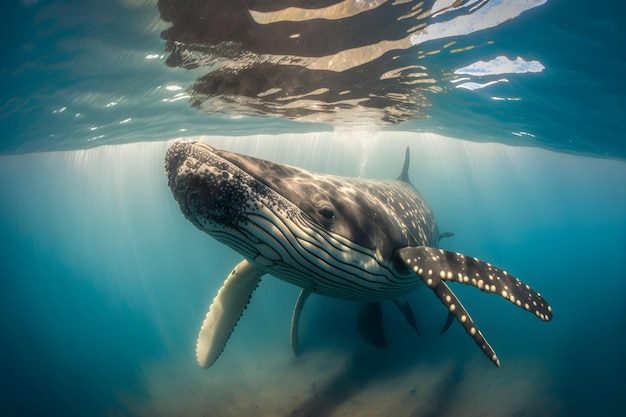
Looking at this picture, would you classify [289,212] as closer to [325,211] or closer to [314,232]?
[314,232]

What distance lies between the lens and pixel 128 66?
11383mm

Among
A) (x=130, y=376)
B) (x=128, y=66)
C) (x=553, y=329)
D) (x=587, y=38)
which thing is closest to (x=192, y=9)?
(x=128, y=66)

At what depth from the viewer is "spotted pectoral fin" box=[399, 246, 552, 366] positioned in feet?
12.9

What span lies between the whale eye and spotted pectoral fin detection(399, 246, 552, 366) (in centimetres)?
131

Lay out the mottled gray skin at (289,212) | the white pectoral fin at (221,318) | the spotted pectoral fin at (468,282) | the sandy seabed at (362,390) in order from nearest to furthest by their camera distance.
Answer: the mottled gray skin at (289,212) < the spotted pectoral fin at (468,282) < the white pectoral fin at (221,318) < the sandy seabed at (362,390)

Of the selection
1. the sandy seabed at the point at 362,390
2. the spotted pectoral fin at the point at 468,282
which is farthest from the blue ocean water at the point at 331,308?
the spotted pectoral fin at the point at 468,282

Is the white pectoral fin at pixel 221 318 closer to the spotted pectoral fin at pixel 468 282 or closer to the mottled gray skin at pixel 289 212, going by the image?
the mottled gray skin at pixel 289 212

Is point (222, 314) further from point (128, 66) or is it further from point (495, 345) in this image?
point (495, 345)

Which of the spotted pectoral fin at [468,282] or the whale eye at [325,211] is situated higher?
the whale eye at [325,211]

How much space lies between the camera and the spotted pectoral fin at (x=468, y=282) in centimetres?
393

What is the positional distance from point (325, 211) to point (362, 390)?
8.79 m

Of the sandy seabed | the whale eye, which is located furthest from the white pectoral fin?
the sandy seabed

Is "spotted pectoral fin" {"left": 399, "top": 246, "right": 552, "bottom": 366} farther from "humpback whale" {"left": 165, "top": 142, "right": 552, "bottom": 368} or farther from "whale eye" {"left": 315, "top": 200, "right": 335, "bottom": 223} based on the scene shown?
"whale eye" {"left": 315, "top": 200, "right": 335, "bottom": 223}

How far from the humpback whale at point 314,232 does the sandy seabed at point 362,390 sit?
6333mm
